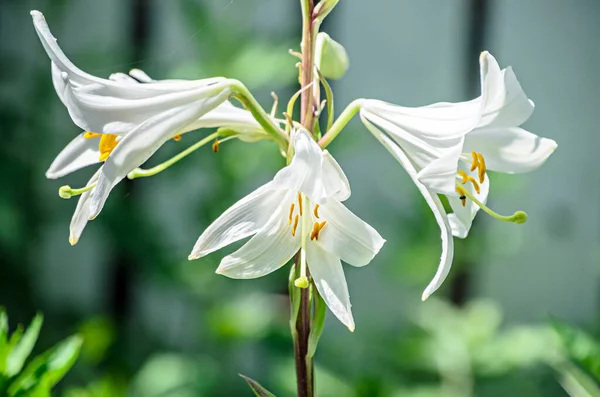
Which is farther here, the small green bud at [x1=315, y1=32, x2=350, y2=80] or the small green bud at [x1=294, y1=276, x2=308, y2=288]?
the small green bud at [x1=315, y1=32, x2=350, y2=80]

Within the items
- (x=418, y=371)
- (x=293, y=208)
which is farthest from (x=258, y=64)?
(x=293, y=208)

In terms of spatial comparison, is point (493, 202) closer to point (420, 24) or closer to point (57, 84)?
point (420, 24)

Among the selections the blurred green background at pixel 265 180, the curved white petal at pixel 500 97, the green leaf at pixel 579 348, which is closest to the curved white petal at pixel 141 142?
the curved white petal at pixel 500 97

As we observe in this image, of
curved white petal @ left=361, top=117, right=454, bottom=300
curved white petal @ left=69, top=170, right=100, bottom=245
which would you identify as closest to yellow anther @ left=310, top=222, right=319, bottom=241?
curved white petal @ left=361, top=117, right=454, bottom=300

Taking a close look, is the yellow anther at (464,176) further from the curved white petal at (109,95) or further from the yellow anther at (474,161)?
the curved white petal at (109,95)

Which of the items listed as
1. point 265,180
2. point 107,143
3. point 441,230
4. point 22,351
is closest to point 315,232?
point 441,230

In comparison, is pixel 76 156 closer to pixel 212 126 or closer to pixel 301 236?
pixel 212 126

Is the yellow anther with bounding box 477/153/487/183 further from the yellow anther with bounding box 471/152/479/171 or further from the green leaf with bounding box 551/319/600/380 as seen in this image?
the green leaf with bounding box 551/319/600/380
